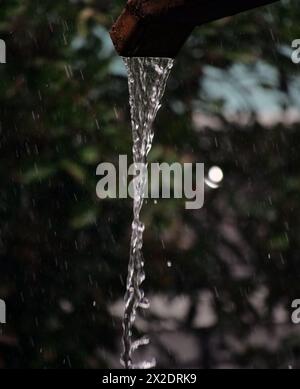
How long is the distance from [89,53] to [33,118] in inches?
11.9

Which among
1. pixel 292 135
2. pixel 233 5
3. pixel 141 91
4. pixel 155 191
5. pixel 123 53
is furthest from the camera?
pixel 292 135

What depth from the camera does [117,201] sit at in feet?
11.3

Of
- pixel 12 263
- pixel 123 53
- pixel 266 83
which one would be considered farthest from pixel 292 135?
pixel 123 53

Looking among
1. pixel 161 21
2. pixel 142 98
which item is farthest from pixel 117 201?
pixel 161 21

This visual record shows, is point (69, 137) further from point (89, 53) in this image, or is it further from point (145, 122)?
point (145, 122)

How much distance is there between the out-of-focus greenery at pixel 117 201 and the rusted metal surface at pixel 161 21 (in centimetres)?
121

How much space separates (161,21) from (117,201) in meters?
1.50

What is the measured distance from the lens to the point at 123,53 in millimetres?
2150

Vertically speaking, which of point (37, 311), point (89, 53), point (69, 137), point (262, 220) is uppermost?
point (89, 53)

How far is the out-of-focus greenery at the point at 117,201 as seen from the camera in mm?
3432

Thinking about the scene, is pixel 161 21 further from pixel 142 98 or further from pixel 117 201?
pixel 117 201

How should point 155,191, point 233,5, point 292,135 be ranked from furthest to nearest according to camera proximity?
point 292,135, point 155,191, point 233,5

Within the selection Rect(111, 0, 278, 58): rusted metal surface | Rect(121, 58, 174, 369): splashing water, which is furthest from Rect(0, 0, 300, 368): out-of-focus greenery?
Rect(111, 0, 278, 58): rusted metal surface

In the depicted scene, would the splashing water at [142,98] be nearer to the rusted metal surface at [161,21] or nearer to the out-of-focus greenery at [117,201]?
the rusted metal surface at [161,21]
